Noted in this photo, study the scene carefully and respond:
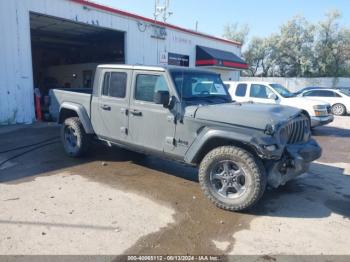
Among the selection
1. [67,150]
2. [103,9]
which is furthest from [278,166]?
[103,9]

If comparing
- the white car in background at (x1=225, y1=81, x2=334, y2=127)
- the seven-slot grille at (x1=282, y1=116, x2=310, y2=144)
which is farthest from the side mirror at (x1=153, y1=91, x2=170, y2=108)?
the white car in background at (x1=225, y1=81, x2=334, y2=127)

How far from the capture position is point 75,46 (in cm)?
2278

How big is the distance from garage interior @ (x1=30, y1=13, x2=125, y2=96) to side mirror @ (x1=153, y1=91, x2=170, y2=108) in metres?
10.2

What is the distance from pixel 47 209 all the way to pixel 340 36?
4010 centimetres

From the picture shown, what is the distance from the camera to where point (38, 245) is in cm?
334

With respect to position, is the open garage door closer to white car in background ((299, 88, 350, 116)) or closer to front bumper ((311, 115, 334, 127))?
front bumper ((311, 115, 334, 127))

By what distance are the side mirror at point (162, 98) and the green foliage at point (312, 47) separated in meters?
36.0

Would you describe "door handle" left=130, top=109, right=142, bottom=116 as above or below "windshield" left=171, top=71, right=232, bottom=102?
below

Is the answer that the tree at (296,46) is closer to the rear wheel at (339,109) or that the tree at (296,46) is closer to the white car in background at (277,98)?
the rear wheel at (339,109)

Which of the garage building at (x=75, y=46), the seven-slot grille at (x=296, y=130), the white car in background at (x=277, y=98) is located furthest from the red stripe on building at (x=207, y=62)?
the seven-slot grille at (x=296, y=130)

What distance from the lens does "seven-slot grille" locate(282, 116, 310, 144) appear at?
4.35 meters

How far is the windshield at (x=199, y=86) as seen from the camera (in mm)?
5010

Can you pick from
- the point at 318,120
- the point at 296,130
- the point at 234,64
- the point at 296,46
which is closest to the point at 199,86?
the point at 296,130

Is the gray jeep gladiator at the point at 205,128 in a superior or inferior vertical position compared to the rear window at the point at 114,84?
inferior
